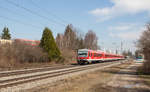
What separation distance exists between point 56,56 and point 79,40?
39986mm

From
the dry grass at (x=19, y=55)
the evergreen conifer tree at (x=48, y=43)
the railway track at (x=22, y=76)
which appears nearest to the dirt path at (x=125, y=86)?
the railway track at (x=22, y=76)

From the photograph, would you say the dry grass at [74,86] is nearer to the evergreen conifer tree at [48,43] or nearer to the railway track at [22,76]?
the railway track at [22,76]

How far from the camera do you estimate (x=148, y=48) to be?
→ 20609 mm

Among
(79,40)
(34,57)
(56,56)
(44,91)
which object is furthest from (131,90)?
(79,40)

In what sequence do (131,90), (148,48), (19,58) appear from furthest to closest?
(19,58) < (148,48) < (131,90)

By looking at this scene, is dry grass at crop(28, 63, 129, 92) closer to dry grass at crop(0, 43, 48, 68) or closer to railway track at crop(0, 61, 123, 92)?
railway track at crop(0, 61, 123, 92)

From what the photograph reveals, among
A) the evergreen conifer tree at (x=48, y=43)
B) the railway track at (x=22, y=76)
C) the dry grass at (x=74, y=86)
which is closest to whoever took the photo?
the dry grass at (x=74, y=86)

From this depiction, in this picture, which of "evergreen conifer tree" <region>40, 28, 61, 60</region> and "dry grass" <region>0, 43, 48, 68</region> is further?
"evergreen conifer tree" <region>40, 28, 61, 60</region>

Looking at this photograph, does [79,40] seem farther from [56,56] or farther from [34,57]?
[34,57]

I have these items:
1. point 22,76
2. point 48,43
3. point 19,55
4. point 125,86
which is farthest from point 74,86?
point 48,43

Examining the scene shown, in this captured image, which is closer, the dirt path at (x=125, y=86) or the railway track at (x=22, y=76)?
the dirt path at (x=125, y=86)

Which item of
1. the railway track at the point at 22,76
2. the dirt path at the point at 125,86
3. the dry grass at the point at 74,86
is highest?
the railway track at the point at 22,76

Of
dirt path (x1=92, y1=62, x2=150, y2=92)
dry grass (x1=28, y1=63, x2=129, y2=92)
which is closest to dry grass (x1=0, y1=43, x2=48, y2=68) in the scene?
dry grass (x1=28, y1=63, x2=129, y2=92)

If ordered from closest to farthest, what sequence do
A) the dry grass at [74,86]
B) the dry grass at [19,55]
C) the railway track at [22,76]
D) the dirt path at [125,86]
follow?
1. the dry grass at [74,86]
2. the dirt path at [125,86]
3. the railway track at [22,76]
4. the dry grass at [19,55]
